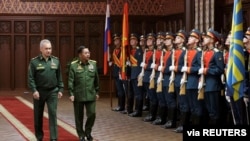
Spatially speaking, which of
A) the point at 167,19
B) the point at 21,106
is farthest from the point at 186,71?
the point at 167,19

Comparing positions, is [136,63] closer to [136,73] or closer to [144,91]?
[136,73]

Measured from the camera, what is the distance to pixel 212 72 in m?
10.2

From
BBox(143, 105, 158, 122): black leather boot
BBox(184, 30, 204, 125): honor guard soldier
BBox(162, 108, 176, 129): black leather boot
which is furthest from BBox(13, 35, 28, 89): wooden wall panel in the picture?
BBox(184, 30, 204, 125): honor guard soldier

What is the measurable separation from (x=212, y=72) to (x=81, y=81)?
7.12 ft

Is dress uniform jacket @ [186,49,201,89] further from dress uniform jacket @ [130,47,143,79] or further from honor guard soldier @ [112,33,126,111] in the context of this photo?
honor guard soldier @ [112,33,126,111]

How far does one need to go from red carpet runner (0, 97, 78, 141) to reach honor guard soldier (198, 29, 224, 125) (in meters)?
2.30

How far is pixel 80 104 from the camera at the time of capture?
32.1ft

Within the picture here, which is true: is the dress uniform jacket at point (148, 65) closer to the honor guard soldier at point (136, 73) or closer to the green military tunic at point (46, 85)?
the honor guard soldier at point (136, 73)

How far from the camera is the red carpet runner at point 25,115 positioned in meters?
10.5

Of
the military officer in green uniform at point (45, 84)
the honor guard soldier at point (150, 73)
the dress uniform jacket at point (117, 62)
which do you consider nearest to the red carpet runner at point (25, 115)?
the military officer in green uniform at point (45, 84)

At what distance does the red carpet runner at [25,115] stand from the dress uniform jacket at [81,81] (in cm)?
84

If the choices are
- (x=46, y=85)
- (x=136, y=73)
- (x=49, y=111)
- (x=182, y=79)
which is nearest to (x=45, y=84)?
(x=46, y=85)

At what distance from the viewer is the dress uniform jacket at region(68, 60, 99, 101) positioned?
31.8ft

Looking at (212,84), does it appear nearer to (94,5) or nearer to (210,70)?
(210,70)
